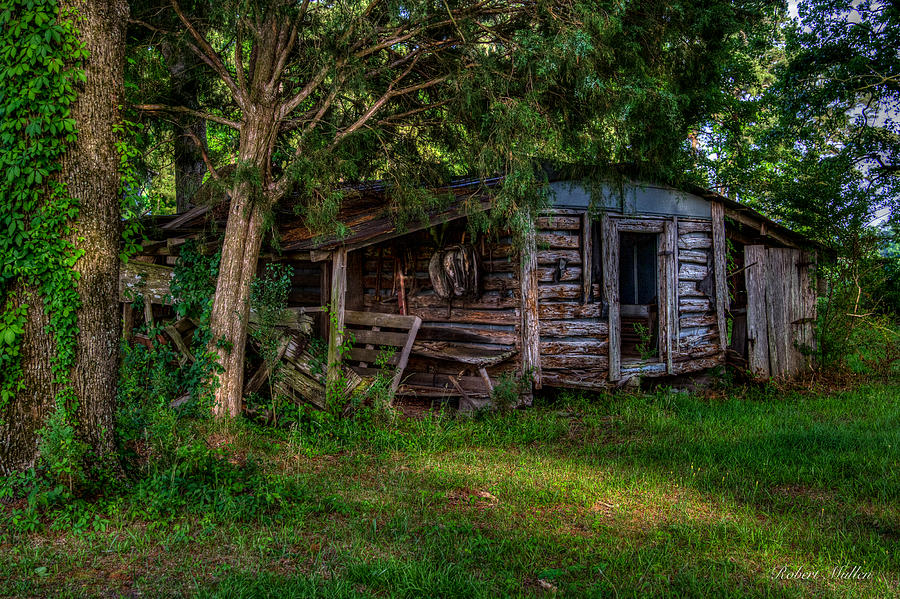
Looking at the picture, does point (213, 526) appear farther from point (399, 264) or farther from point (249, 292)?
point (399, 264)

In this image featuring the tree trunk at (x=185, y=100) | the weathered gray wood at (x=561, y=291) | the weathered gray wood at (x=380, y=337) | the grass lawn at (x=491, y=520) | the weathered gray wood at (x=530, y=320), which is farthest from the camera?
the weathered gray wood at (x=561, y=291)

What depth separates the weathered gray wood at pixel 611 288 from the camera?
9578 mm

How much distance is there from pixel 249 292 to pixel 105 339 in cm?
222

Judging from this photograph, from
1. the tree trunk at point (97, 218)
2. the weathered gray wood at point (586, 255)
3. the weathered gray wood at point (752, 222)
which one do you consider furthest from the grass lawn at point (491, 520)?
the weathered gray wood at point (752, 222)

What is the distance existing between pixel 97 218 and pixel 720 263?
9.84 meters

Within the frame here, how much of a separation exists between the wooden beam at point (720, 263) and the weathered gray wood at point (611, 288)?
252cm

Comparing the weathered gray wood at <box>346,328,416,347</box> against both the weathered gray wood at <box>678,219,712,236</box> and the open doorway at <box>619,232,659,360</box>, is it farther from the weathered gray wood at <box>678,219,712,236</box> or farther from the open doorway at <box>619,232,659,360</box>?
the open doorway at <box>619,232,659,360</box>

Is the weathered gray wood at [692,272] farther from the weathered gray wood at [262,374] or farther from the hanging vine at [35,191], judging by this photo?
the hanging vine at [35,191]

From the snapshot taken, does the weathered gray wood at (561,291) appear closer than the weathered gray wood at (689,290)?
Yes

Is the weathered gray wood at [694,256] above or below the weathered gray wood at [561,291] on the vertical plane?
above

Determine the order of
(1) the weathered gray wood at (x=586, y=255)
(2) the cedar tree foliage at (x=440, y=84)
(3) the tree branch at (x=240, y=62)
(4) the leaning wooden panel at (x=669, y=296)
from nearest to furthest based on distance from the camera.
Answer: (2) the cedar tree foliage at (x=440, y=84), (3) the tree branch at (x=240, y=62), (1) the weathered gray wood at (x=586, y=255), (4) the leaning wooden panel at (x=669, y=296)

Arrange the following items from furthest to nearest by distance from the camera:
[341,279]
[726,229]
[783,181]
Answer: [783,181]
[726,229]
[341,279]

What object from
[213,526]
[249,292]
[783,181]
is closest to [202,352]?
[249,292]

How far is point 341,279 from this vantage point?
7.88m
